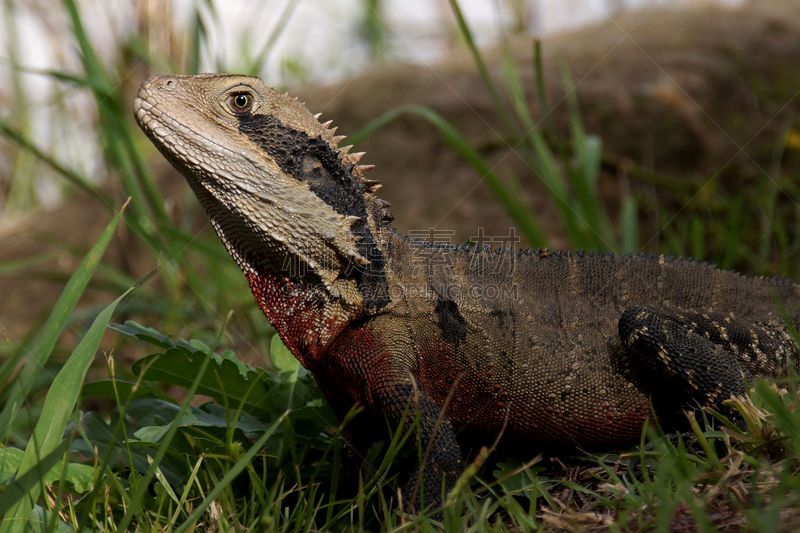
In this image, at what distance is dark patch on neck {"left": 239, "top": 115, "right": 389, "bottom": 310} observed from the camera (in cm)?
373

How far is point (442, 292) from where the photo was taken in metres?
3.77

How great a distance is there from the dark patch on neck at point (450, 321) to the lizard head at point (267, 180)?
31 centimetres

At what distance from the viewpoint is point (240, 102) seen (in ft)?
12.6

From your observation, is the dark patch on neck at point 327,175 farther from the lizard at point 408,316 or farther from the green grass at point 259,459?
the green grass at point 259,459

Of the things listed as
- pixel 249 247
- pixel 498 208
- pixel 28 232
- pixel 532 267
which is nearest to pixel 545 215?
pixel 498 208

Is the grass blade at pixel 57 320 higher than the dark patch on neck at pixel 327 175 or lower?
lower

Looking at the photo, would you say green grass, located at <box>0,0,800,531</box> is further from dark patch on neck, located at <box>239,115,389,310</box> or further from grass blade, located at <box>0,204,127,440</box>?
dark patch on neck, located at <box>239,115,389,310</box>

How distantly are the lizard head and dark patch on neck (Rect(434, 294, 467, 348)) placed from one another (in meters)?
0.31

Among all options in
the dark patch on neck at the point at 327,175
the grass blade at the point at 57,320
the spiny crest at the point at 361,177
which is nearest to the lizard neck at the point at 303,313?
the dark patch on neck at the point at 327,175

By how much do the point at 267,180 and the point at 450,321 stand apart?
3.55 feet

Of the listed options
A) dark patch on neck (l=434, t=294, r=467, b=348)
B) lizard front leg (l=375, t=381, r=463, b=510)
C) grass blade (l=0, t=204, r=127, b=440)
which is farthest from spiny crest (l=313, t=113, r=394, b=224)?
grass blade (l=0, t=204, r=127, b=440)

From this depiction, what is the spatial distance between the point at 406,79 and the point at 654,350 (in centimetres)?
719

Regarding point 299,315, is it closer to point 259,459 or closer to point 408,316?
point 408,316

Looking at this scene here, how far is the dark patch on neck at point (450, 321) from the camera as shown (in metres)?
3.69
